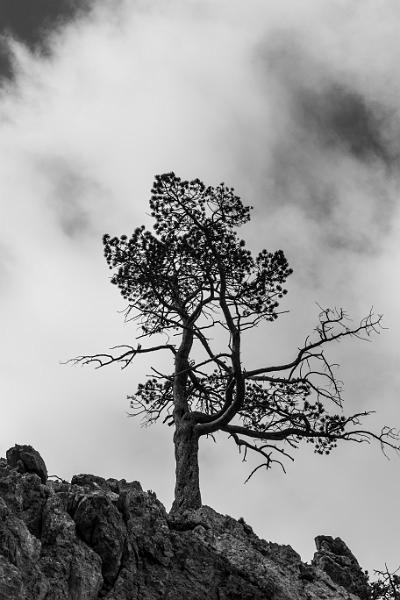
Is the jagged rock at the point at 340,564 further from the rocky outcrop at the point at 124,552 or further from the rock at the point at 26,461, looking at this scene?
the rock at the point at 26,461

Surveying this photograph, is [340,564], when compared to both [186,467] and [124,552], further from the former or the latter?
[124,552]

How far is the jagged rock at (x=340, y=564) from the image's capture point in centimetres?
1425

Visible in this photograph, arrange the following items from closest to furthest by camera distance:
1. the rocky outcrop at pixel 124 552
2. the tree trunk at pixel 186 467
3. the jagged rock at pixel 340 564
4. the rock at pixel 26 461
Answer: the rocky outcrop at pixel 124 552 < the rock at pixel 26 461 < the jagged rock at pixel 340 564 < the tree trunk at pixel 186 467

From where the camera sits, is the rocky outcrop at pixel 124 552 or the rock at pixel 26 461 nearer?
the rocky outcrop at pixel 124 552

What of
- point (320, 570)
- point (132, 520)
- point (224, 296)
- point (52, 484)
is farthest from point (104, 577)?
point (224, 296)

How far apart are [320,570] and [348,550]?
2.45 meters

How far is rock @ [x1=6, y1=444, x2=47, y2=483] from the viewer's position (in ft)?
40.0

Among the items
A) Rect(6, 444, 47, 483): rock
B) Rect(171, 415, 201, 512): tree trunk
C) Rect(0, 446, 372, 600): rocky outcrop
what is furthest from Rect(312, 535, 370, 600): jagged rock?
Rect(6, 444, 47, 483): rock

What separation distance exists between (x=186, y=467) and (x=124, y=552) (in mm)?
5512

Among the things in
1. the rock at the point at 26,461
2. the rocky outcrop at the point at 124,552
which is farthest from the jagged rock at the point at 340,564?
the rock at the point at 26,461

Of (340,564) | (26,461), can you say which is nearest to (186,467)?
(340,564)

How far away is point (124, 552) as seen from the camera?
11203mm

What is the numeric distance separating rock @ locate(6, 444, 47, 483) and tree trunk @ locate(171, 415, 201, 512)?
170 inches

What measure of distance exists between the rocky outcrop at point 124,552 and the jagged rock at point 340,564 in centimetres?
62
